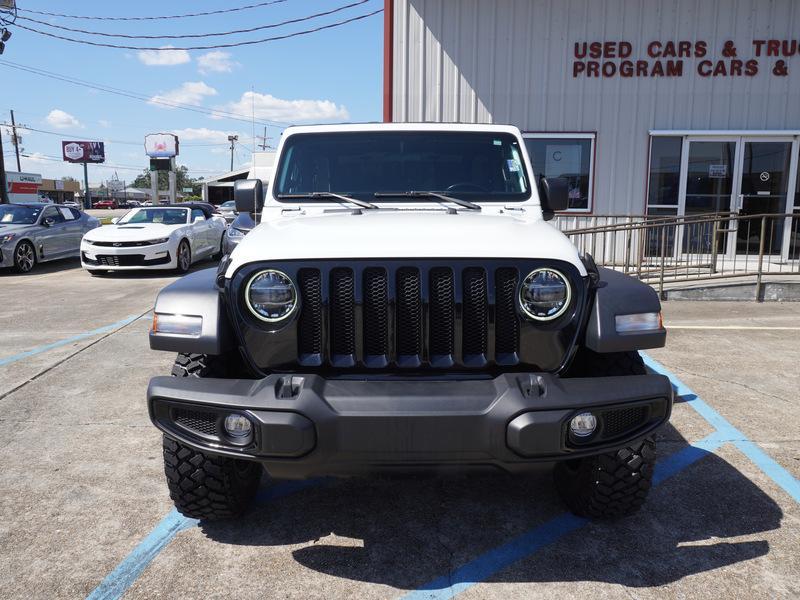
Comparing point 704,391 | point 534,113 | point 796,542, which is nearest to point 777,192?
point 534,113

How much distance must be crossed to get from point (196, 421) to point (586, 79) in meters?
10.6

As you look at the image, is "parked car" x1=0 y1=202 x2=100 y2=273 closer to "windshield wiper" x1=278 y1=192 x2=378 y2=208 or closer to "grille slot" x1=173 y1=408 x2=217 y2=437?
"windshield wiper" x1=278 y1=192 x2=378 y2=208

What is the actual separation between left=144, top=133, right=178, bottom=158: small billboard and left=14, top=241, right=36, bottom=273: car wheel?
2902 centimetres

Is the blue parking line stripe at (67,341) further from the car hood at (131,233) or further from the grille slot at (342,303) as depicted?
the grille slot at (342,303)

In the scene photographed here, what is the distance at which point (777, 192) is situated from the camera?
11.1 meters

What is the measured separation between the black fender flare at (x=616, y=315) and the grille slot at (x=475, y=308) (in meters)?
0.42

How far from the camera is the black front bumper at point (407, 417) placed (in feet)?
7.28

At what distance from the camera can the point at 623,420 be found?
2420mm

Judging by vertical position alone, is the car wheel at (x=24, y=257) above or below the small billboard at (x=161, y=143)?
below

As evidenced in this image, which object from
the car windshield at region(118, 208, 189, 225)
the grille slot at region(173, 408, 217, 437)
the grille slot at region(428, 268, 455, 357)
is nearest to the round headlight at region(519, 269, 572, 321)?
the grille slot at region(428, 268, 455, 357)

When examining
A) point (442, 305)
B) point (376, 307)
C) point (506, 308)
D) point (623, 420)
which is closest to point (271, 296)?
point (376, 307)

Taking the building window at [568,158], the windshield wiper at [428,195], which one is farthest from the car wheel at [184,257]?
the windshield wiper at [428,195]

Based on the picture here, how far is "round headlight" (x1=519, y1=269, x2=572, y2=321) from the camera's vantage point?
249 cm

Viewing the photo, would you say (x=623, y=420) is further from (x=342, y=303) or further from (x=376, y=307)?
(x=342, y=303)
